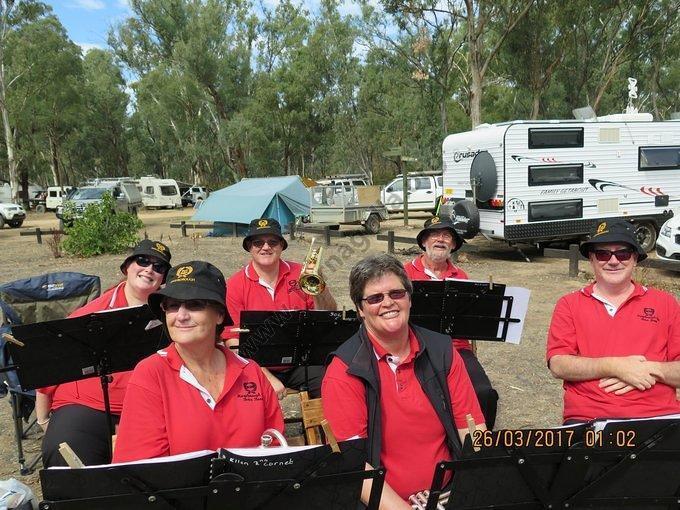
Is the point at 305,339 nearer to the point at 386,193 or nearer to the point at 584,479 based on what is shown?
the point at 584,479

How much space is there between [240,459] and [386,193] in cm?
2431

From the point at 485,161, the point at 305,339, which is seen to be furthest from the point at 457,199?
the point at 305,339

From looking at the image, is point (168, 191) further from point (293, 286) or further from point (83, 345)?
point (83, 345)

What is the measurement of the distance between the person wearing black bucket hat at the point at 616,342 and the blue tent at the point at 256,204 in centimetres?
1650

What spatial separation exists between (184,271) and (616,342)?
2.38m

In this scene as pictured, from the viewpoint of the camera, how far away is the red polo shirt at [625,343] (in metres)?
3.03

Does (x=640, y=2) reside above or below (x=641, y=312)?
above

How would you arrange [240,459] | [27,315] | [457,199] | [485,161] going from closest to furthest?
[240,459] → [27,315] → [485,161] → [457,199]

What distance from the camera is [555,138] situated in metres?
12.2

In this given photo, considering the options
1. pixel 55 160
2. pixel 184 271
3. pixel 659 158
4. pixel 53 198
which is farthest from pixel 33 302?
pixel 55 160

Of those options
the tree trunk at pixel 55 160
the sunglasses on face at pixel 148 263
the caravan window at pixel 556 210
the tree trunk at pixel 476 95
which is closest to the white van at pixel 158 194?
the tree trunk at pixel 55 160

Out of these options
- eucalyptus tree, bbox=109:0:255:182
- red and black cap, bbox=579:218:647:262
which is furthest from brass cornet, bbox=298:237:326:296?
eucalyptus tree, bbox=109:0:255:182

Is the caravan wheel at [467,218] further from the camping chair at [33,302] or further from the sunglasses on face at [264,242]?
the camping chair at [33,302]

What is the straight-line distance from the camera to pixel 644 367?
2.96m
